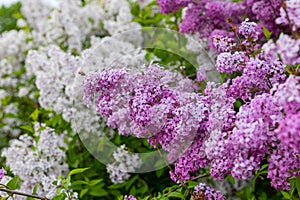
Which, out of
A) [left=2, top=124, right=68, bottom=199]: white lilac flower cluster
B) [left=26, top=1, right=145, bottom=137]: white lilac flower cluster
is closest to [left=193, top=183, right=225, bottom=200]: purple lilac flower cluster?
[left=2, top=124, right=68, bottom=199]: white lilac flower cluster

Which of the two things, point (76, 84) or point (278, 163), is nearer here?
point (278, 163)

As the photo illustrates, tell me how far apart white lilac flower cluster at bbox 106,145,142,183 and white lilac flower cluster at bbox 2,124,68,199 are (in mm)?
383

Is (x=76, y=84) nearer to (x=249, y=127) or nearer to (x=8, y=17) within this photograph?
(x=249, y=127)

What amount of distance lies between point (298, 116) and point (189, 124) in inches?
25.9

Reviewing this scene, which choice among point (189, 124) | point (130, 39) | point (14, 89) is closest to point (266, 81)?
point (189, 124)

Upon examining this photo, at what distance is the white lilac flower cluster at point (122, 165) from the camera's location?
350cm

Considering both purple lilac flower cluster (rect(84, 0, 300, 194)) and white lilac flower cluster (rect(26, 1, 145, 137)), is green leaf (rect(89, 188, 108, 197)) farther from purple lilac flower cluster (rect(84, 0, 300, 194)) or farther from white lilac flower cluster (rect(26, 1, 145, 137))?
purple lilac flower cluster (rect(84, 0, 300, 194))

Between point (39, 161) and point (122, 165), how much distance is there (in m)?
0.62

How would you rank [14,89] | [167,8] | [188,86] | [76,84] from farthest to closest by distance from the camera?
[14,89]
[167,8]
[76,84]
[188,86]

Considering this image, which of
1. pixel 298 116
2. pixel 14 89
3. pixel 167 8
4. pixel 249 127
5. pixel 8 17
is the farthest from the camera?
pixel 8 17

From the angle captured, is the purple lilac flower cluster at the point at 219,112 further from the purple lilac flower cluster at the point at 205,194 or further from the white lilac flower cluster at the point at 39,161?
the white lilac flower cluster at the point at 39,161

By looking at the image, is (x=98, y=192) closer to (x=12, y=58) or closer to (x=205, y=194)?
(x=205, y=194)

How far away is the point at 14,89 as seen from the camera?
5449 mm

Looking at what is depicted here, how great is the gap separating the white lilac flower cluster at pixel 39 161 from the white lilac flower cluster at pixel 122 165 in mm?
383
